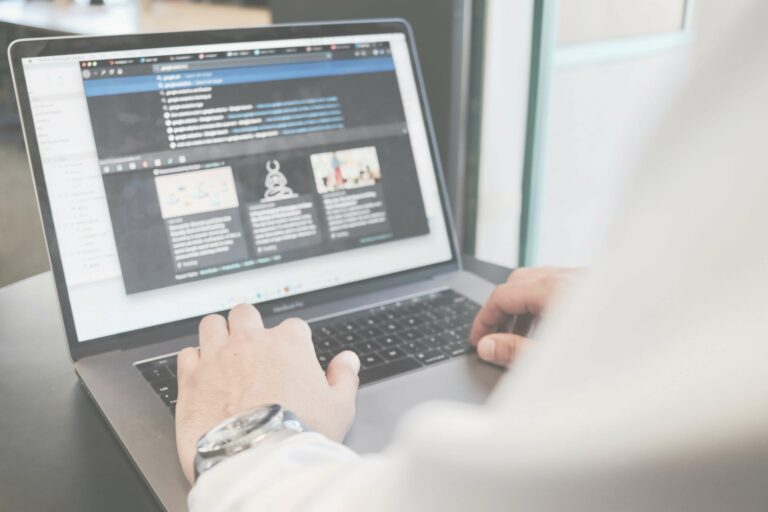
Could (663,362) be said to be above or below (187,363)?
above

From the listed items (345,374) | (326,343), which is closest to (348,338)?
(326,343)

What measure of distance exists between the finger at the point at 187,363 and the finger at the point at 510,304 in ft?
1.01

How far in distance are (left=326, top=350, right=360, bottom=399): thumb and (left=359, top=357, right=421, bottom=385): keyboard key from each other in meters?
0.03

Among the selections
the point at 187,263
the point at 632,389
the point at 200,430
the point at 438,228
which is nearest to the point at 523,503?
the point at 632,389

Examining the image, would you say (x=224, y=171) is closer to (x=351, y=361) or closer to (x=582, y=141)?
(x=351, y=361)

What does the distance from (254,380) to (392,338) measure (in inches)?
10.9

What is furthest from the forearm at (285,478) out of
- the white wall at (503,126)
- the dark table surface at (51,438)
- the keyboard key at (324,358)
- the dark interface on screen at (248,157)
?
the white wall at (503,126)

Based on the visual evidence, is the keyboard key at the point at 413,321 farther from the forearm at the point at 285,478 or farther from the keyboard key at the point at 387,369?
the forearm at the point at 285,478

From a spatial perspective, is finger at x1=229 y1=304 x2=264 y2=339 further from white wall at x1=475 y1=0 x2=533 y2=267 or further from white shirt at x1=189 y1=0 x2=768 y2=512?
white wall at x1=475 y1=0 x2=533 y2=267

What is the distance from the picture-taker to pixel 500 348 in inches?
30.5

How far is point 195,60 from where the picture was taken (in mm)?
847

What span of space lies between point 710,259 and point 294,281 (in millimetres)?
684

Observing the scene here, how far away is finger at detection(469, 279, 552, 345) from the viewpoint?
788mm

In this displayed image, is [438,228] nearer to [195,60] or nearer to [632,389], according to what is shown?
[195,60]
